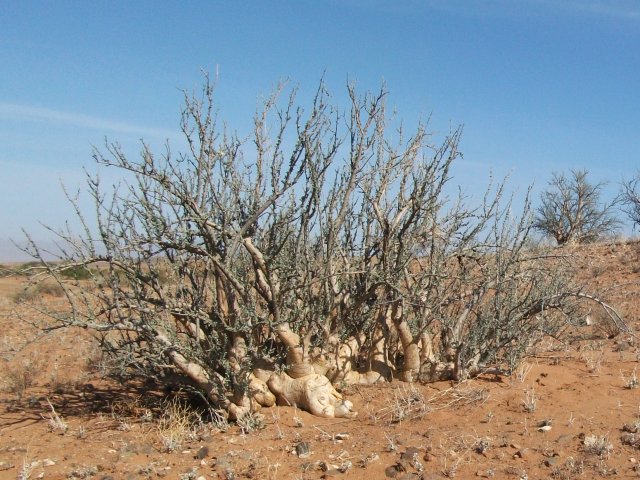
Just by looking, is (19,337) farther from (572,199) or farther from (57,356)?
(572,199)

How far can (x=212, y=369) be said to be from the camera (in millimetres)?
5918

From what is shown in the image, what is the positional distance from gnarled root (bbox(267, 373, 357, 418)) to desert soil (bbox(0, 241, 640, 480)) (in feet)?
0.35

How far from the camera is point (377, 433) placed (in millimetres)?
5215

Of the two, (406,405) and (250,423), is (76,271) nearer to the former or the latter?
(250,423)

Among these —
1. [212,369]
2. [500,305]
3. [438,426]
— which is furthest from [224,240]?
[500,305]

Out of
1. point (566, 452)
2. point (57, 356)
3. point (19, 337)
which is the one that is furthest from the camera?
point (19, 337)

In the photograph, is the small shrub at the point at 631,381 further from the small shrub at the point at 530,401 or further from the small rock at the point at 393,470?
the small rock at the point at 393,470

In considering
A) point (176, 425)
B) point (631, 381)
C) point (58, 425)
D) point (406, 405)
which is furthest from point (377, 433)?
point (58, 425)

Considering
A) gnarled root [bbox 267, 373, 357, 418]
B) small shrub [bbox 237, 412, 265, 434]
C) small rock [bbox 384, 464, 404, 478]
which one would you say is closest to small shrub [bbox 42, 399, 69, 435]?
small shrub [bbox 237, 412, 265, 434]

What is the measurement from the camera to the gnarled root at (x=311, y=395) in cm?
582

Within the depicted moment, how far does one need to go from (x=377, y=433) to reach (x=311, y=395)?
813mm

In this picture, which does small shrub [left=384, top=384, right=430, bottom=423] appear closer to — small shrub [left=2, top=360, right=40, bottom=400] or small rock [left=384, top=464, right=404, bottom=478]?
small rock [left=384, top=464, right=404, bottom=478]

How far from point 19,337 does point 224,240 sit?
669cm

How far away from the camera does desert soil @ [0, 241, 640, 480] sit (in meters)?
4.61
